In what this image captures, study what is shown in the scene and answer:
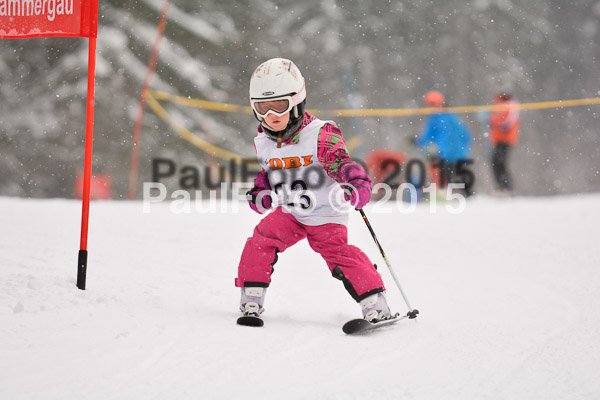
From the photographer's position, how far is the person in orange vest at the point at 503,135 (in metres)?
11.9

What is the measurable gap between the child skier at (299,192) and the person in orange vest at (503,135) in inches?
347

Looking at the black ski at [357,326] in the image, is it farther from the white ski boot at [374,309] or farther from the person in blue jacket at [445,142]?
the person in blue jacket at [445,142]

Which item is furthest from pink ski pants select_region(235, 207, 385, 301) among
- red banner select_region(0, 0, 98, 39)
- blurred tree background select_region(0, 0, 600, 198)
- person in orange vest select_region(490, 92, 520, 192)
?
blurred tree background select_region(0, 0, 600, 198)

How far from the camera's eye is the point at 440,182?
1149 cm

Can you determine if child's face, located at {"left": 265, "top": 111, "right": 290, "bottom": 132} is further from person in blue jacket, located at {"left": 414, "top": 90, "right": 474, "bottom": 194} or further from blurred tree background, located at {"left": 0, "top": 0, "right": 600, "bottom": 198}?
blurred tree background, located at {"left": 0, "top": 0, "right": 600, "bottom": 198}

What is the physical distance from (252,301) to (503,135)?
9.79 meters

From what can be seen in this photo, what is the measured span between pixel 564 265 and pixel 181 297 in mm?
3420

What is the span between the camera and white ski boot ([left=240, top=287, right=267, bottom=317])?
3426mm

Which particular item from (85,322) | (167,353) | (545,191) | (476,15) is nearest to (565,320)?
(167,353)

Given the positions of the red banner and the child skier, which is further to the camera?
the red banner

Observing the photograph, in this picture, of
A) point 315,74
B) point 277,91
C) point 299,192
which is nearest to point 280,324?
point 299,192

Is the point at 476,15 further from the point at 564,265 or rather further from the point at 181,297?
the point at 181,297

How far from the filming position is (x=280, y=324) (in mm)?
3357

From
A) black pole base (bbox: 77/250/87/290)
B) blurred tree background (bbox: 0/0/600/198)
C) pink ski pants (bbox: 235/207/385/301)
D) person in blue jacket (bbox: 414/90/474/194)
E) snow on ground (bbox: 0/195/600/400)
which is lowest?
snow on ground (bbox: 0/195/600/400)
